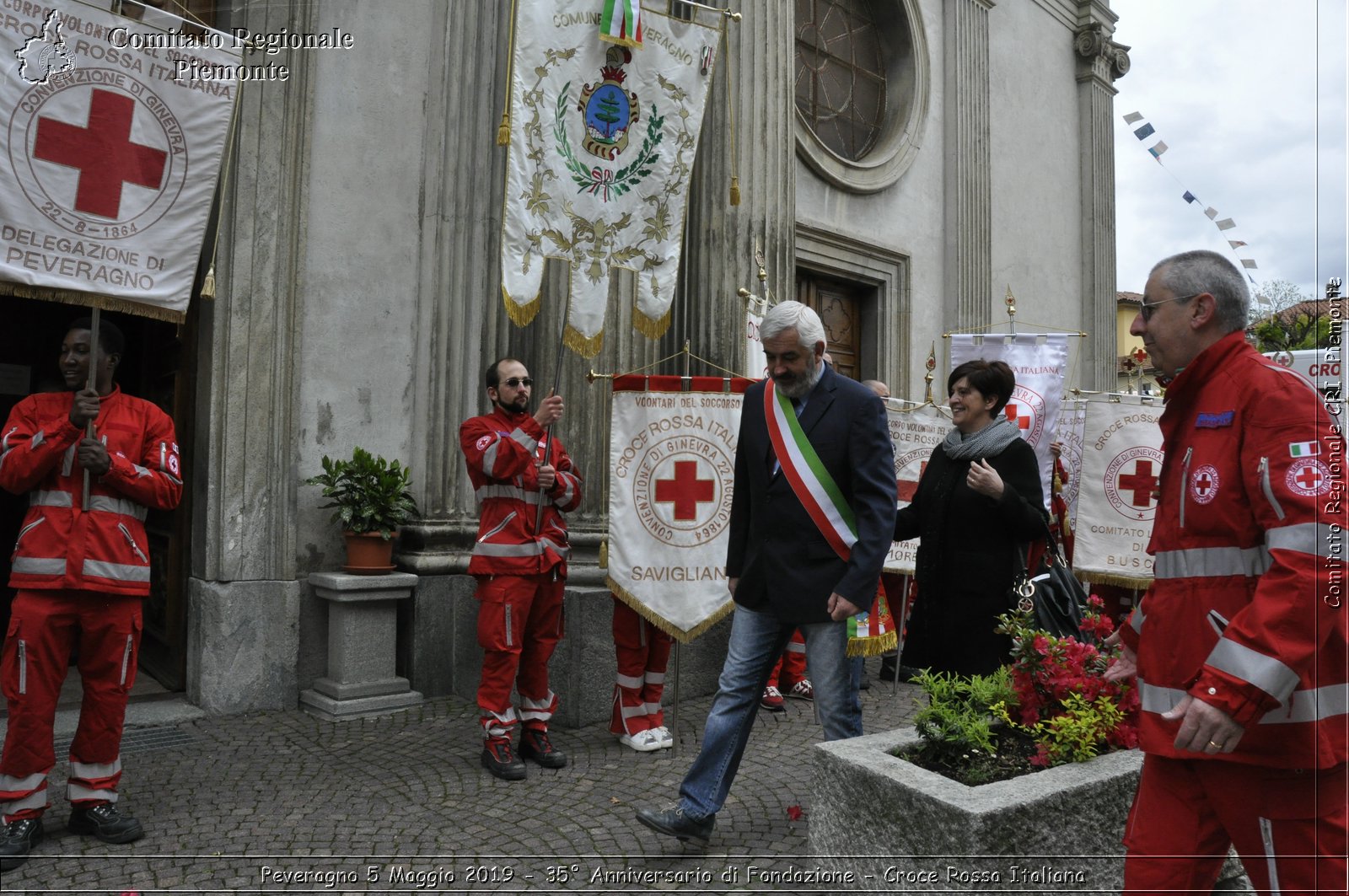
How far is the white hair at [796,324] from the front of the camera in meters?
3.60

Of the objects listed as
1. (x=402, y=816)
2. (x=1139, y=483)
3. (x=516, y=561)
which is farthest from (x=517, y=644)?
(x=1139, y=483)

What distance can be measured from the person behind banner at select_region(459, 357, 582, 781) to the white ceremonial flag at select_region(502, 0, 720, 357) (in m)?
0.57

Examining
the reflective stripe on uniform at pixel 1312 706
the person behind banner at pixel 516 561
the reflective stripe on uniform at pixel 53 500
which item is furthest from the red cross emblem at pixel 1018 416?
the reflective stripe on uniform at pixel 53 500

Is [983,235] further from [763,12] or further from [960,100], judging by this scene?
[763,12]

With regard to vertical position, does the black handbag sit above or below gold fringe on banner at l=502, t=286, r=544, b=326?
below

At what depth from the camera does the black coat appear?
394 cm

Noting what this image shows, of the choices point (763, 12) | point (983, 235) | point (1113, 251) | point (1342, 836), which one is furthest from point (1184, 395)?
point (1113, 251)

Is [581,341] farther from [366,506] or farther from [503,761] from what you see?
[503,761]

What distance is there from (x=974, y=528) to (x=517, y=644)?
89.7 inches

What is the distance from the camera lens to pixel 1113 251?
14.2m

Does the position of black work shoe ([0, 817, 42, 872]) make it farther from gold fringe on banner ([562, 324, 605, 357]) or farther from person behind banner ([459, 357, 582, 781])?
gold fringe on banner ([562, 324, 605, 357])

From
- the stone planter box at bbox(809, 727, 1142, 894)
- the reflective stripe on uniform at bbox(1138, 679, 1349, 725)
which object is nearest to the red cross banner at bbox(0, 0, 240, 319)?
the stone planter box at bbox(809, 727, 1142, 894)

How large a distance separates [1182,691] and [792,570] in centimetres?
151

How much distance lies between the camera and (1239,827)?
211 centimetres
